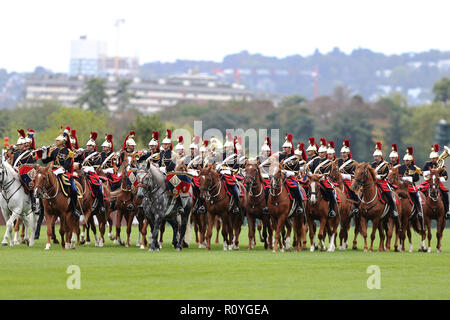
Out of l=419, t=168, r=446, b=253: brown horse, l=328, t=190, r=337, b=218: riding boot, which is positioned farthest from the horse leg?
l=419, t=168, r=446, b=253: brown horse

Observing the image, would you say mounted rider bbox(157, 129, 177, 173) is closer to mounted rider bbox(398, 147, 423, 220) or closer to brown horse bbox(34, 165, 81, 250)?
brown horse bbox(34, 165, 81, 250)

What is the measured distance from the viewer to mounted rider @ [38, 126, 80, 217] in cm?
3059

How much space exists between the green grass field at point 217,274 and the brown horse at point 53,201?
0.57 meters

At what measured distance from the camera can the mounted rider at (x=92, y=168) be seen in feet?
107

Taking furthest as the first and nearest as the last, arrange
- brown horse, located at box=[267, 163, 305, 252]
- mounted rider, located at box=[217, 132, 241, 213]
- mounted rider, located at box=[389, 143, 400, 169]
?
mounted rider, located at box=[389, 143, 400, 169] → mounted rider, located at box=[217, 132, 241, 213] → brown horse, located at box=[267, 163, 305, 252]

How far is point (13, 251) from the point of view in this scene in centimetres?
2980

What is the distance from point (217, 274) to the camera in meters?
23.9

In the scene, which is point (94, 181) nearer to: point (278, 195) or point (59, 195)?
point (59, 195)

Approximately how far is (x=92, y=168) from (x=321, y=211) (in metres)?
6.58

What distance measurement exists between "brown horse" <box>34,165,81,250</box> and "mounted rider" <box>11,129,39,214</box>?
0.99m

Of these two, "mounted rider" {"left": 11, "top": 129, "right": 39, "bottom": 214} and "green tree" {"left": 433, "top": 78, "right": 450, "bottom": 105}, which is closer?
"mounted rider" {"left": 11, "top": 129, "right": 39, "bottom": 214}

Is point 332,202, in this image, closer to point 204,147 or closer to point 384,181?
point 384,181

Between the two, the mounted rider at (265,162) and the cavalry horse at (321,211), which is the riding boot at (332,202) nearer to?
the cavalry horse at (321,211)
